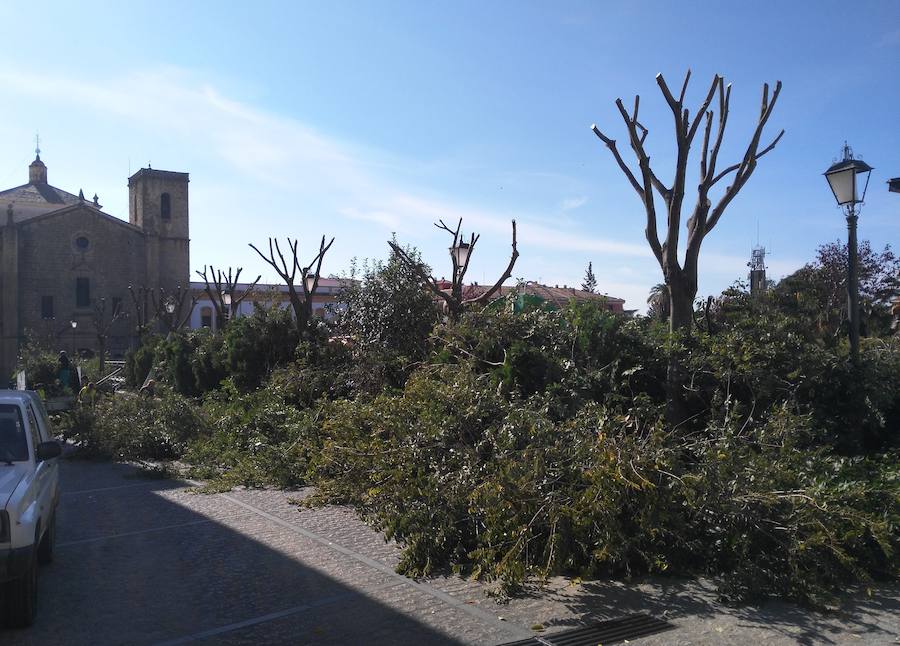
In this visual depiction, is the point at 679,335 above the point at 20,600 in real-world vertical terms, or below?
above

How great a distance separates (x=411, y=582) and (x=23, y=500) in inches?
116

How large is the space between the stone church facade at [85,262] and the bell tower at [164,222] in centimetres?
8

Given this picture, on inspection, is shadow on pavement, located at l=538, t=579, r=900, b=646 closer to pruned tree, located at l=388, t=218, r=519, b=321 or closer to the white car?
the white car

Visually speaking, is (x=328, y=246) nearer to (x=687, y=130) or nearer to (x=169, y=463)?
(x=169, y=463)

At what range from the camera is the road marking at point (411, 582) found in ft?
17.4

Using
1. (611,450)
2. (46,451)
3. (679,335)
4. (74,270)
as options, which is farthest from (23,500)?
(74,270)

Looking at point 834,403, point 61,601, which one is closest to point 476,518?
point 61,601

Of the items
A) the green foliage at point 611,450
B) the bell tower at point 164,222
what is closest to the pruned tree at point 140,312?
the bell tower at point 164,222

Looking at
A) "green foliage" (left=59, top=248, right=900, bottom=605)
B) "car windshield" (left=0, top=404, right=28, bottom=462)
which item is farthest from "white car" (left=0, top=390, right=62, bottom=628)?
"green foliage" (left=59, top=248, right=900, bottom=605)

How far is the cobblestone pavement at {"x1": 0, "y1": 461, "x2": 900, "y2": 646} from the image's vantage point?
5152mm

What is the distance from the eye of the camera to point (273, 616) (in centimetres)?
563

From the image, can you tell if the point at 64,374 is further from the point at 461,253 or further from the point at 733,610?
the point at 733,610

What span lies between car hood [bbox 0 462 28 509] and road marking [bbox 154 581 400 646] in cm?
144

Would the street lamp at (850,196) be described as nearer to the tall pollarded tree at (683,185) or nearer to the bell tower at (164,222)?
the tall pollarded tree at (683,185)
